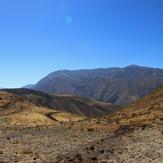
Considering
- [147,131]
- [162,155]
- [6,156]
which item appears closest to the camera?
[162,155]

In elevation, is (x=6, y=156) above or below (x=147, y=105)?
below

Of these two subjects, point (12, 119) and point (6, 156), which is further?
point (12, 119)

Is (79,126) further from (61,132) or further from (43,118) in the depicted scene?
(43,118)

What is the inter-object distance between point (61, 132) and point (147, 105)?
1926 cm

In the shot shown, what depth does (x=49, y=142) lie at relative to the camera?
31281 mm

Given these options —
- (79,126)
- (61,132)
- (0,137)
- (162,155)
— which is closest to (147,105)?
(79,126)

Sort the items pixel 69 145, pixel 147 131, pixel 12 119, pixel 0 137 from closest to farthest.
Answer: pixel 69 145 → pixel 147 131 → pixel 0 137 → pixel 12 119

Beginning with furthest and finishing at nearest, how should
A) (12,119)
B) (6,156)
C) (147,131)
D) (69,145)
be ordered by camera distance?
(12,119)
(147,131)
(69,145)
(6,156)

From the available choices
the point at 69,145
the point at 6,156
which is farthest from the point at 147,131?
the point at 6,156

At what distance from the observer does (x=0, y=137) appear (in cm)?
→ 3622

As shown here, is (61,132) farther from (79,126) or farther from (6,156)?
(6,156)

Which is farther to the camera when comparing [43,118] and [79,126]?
[43,118]

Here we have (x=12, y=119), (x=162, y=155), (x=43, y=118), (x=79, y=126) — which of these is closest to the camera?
(x=162, y=155)

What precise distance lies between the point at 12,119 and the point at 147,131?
3070cm
